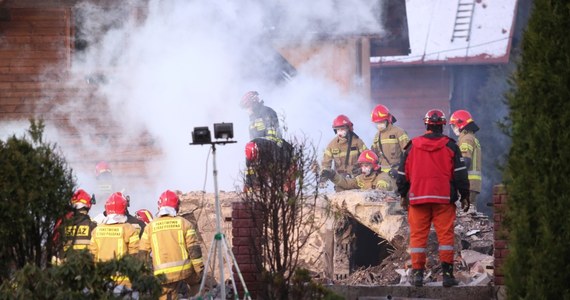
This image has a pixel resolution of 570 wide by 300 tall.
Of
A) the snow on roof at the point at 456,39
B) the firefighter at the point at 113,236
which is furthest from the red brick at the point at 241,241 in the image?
the snow on roof at the point at 456,39

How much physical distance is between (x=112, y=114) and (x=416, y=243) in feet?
38.7

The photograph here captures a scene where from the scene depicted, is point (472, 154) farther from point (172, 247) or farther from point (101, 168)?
point (101, 168)

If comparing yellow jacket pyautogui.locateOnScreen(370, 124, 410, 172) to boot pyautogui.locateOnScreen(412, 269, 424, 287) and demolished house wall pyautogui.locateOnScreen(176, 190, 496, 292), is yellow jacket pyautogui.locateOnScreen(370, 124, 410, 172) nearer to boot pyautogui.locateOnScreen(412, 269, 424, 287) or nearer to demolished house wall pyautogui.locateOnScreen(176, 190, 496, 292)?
demolished house wall pyautogui.locateOnScreen(176, 190, 496, 292)

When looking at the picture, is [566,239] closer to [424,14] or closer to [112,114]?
[112,114]

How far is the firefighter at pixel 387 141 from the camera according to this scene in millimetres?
17891

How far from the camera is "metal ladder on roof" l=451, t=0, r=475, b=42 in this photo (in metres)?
29.3

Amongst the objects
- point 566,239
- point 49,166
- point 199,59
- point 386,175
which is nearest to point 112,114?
point 199,59

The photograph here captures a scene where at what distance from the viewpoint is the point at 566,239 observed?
770cm

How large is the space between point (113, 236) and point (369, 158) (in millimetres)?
5022

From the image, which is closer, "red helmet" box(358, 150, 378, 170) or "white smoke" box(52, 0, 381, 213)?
"red helmet" box(358, 150, 378, 170)

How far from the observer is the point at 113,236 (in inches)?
516

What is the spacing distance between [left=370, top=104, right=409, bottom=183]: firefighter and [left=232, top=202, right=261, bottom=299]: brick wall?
596 centimetres

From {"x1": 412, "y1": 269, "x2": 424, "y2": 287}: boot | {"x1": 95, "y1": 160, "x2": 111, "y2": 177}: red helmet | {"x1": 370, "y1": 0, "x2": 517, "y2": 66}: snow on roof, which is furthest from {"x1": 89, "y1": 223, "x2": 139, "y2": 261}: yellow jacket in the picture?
{"x1": 370, "y1": 0, "x2": 517, "y2": 66}: snow on roof

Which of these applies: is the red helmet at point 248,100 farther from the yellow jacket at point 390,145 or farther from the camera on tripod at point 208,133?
the camera on tripod at point 208,133
